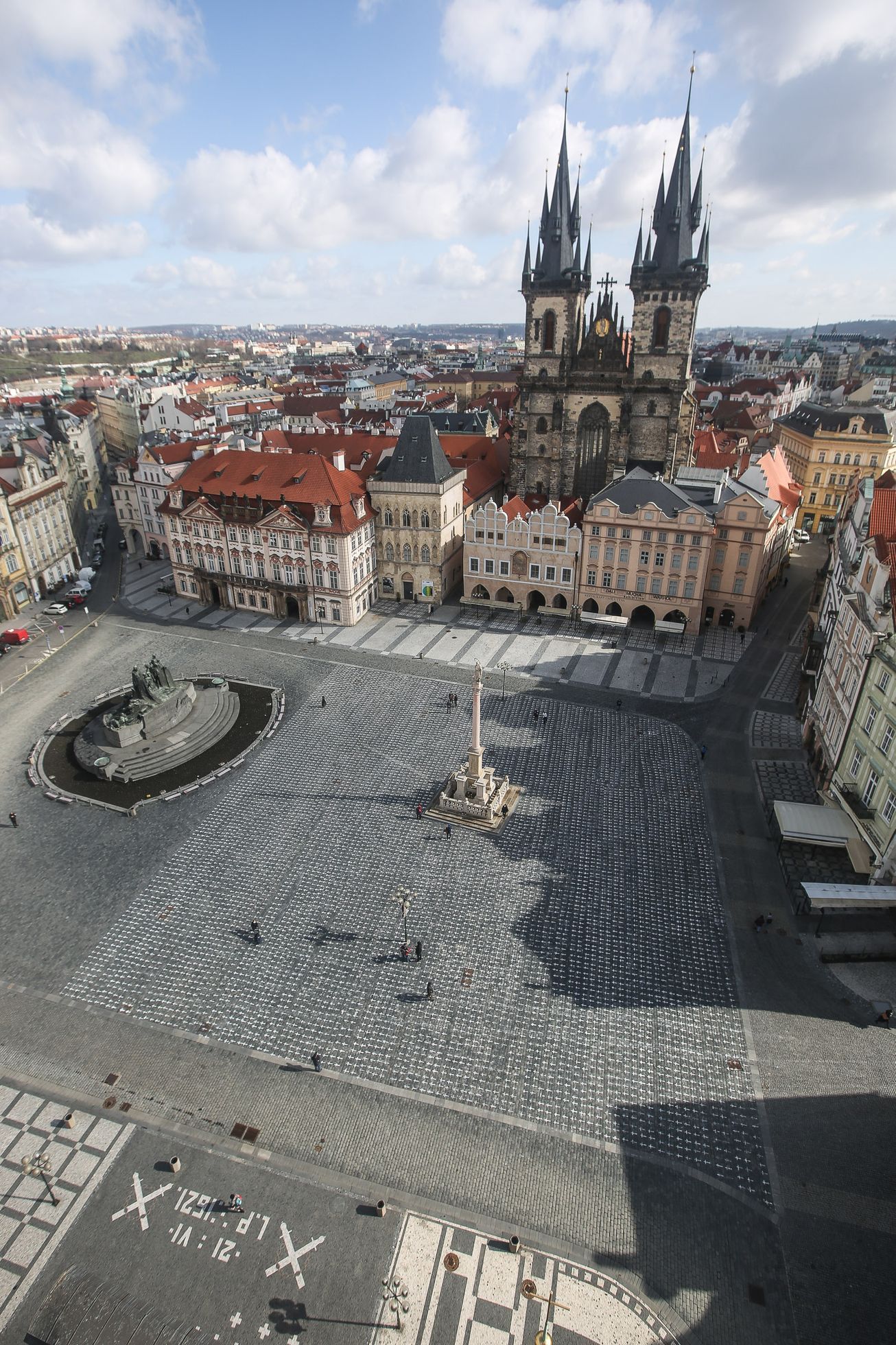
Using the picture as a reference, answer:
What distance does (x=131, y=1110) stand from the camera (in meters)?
28.9

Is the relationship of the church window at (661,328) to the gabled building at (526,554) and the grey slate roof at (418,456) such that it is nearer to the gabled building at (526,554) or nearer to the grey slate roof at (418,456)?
the gabled building at (526,554)

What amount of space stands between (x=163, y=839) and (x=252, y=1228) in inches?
925

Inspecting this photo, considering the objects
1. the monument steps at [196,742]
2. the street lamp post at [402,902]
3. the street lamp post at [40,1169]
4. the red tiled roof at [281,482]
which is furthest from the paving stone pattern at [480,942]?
the red tiled roof at [281,482]

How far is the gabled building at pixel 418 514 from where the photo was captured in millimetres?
73312

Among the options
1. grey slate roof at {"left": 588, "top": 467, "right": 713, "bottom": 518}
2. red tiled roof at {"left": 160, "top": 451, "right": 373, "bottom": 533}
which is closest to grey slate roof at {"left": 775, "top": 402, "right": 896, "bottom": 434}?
grey slate roof at {"left": 588, "top": 467, "right": 713, "bottom": 518}

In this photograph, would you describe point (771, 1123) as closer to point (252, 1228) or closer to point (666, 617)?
point (252, 1228)

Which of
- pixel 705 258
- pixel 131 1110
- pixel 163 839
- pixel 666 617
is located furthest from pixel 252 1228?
pixel 705 258

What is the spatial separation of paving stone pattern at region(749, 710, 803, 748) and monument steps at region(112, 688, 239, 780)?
131 feet

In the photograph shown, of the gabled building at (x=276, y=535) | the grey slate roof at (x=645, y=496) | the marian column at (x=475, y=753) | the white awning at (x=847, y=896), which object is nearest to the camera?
the white awning at (x=847, y=896)

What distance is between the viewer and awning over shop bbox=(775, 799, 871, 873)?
131ft

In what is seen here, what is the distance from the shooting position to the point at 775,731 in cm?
5447

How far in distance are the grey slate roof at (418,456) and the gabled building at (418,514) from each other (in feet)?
0.23

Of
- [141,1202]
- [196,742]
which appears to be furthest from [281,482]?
[141,1202]

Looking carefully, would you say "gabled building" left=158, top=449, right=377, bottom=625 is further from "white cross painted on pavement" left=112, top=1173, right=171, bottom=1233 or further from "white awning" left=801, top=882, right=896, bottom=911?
"white cross painted on pavement" left=112, top=1173, right=171, bottom=1233
